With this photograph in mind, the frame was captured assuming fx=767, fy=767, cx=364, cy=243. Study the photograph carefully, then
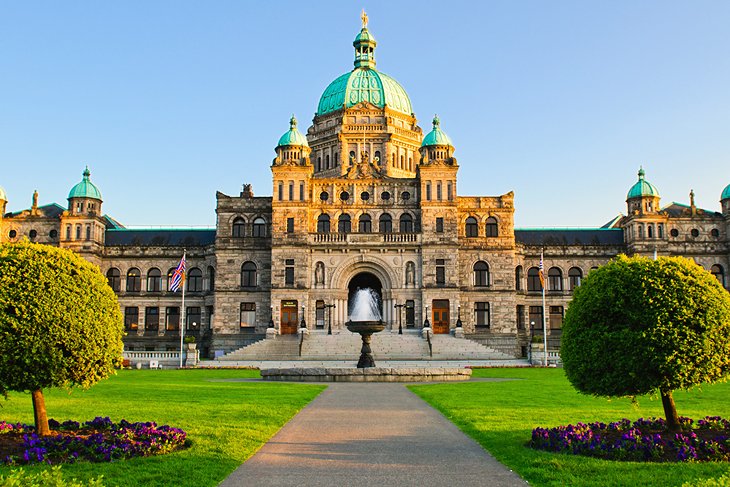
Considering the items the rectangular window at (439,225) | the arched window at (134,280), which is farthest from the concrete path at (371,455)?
the arched window at (134,280)

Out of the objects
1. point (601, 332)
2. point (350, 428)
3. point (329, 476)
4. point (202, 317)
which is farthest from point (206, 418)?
point (202, 317)

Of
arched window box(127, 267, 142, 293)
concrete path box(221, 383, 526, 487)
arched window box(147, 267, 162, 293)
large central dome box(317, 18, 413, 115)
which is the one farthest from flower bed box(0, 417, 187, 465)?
large central dome box(317, 18, 413, 115)

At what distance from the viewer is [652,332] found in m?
15.4

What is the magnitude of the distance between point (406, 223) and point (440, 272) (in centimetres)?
601

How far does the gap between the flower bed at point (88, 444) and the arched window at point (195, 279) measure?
61200mm

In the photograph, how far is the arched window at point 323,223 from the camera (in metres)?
72.2

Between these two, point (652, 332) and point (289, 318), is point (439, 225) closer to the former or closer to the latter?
point (289, 318)

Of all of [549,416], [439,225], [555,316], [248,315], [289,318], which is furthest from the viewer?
[555,316]

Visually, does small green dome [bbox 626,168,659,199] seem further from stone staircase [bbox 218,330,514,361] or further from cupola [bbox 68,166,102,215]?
cupola [bbox 68,166,102,215]

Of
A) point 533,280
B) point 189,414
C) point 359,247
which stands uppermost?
point 359,247

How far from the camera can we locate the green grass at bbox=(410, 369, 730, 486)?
12.7 meters

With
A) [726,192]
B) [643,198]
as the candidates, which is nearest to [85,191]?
[643,198]

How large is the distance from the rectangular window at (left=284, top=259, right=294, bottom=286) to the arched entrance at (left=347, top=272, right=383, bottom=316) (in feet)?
20.3

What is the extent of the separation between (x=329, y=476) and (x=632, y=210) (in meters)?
69.5
